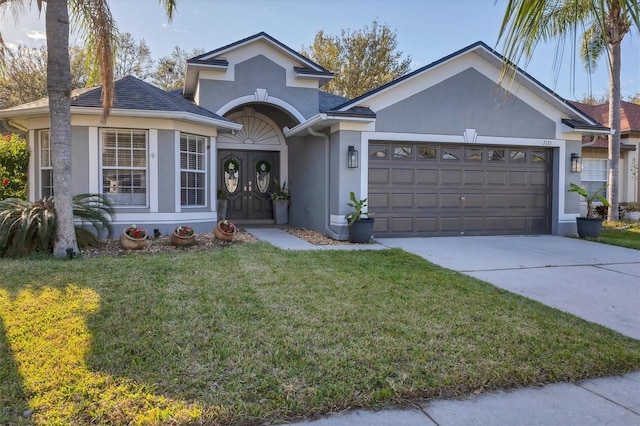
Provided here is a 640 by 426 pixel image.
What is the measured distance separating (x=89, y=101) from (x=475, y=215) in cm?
938

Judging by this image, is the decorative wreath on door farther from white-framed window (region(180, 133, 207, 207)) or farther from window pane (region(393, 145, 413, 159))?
window pane (region(393, 145, 413, 159))

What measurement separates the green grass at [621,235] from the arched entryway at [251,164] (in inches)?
364

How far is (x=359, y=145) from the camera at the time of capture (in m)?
10.2

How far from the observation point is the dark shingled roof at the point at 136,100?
30.9 ft

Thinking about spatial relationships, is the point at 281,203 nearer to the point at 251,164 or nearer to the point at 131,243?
the point at 251,164

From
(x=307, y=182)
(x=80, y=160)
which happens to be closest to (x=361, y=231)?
(x=307, y=182)

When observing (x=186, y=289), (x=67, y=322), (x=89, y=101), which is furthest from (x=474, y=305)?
(x=89, y=101)

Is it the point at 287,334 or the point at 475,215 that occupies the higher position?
the point at 475,215

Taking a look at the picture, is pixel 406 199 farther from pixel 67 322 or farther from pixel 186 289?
pixel 67 322

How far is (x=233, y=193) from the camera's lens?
14.4 metres

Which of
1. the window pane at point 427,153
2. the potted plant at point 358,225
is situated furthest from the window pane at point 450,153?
the potted plant at point 358,225

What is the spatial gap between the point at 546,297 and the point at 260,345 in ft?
13.0

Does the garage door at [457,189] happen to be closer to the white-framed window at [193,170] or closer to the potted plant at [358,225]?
the potted plant at [358,225]

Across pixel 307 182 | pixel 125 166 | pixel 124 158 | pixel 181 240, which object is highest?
pixel 124 158
